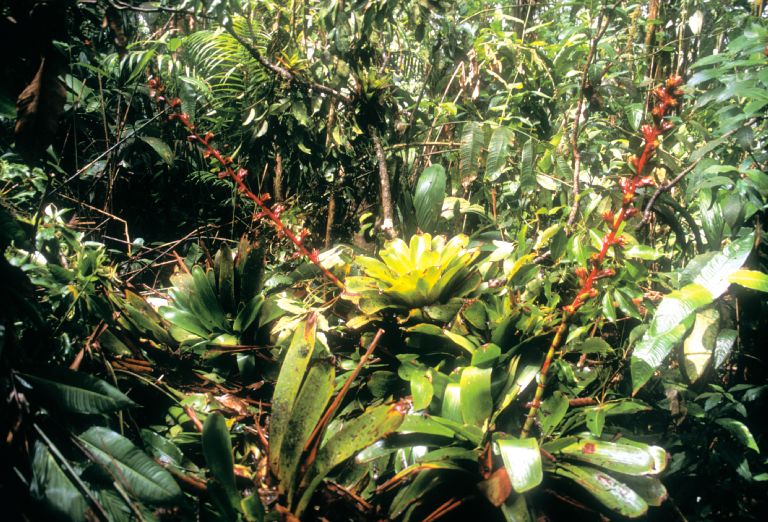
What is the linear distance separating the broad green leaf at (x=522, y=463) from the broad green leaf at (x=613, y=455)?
130 mm

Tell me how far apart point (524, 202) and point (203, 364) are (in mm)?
1265

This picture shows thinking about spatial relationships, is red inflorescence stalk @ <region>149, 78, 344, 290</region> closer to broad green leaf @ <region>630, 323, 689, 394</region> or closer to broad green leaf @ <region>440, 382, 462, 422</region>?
broad green leaf @ <region>440, 382, 462, 422</region>

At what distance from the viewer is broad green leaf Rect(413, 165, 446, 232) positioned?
1.74 metres

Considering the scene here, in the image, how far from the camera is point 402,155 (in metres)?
2.12

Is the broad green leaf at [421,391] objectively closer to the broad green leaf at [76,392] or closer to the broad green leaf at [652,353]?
the broad green leaf at [652,353]

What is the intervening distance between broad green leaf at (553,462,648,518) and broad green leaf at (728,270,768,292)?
0.49 m

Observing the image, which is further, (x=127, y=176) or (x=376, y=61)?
(x=127, y=176)

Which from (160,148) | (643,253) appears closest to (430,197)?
(643,253)

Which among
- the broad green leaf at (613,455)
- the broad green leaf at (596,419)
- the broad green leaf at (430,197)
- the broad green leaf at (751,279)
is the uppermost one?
the broad green leaf at (751,279)

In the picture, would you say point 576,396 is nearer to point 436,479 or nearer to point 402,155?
point 436,479

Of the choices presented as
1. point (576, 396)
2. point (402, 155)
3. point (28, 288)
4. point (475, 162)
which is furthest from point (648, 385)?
point (28, 288)

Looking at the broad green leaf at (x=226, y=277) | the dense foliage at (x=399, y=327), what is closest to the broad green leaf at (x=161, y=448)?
the dense foliage at (x=399, y=327)

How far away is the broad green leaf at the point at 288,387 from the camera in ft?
3.66

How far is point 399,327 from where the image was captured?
56.3 inches
